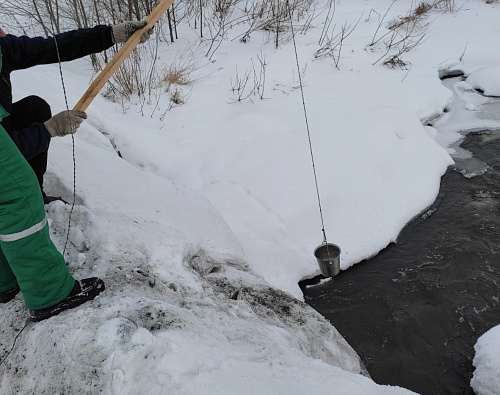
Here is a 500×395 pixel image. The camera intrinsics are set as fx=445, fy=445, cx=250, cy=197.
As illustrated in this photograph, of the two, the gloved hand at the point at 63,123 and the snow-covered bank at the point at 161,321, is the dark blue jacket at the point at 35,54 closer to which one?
the gloved hand at the point at 63,123

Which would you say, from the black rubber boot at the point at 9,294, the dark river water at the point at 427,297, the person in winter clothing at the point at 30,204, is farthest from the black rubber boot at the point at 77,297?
the dark river water at the point at 427,297

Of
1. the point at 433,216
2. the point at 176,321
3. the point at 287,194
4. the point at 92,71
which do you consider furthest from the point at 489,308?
the point at 92,71

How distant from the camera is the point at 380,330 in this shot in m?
2.86

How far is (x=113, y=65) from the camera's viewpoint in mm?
2389

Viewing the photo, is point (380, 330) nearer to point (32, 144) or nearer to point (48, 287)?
point (48, 287)

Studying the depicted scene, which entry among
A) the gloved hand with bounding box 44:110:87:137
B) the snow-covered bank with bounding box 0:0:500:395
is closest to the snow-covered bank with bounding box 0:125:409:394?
the snow-covered bank with bounding box 0:0:500:395

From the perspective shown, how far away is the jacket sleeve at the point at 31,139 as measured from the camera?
1.79 m

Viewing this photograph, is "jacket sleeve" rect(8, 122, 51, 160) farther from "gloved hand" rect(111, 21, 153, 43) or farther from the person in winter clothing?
"gloved hand" rect(111, 21, 153, 43)

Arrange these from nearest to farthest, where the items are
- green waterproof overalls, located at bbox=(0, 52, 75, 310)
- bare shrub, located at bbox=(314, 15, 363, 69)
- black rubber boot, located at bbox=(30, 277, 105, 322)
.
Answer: green waterproof overalls, located at bbox=(0, 52, 75, 310), black rubber boot, located at bbox=(30, 277, 105, 322), bare shrub, located at bbox=(314, 15, 363, 69)

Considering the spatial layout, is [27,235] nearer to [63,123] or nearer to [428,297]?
[63,123]

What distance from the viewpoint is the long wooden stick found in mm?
2291

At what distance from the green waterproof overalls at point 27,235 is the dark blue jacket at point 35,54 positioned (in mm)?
211

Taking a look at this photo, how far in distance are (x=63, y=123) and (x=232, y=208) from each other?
1868mm

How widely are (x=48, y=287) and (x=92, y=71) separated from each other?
4257 mm
